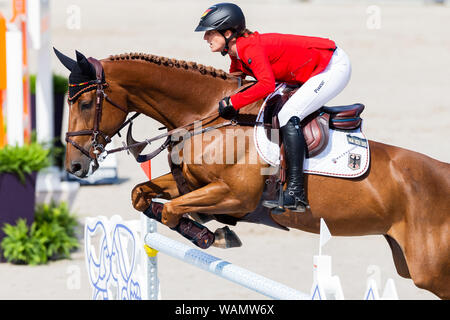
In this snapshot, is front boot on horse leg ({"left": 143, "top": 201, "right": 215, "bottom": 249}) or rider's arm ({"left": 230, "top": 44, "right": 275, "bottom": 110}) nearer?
rider's arm ({"left": 230, "top": 44, "right": 275, "bottom": 110})

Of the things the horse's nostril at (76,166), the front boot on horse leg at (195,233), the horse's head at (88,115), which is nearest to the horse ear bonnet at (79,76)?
the horse's head at (88,115)

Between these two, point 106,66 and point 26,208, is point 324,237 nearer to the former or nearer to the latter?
point 106,66

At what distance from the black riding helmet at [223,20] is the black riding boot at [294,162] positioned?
1.96ft

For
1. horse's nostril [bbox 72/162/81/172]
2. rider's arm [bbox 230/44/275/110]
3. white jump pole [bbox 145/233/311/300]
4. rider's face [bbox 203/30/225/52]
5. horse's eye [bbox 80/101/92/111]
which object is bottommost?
white jump pole [bbox 145/233/311/300]

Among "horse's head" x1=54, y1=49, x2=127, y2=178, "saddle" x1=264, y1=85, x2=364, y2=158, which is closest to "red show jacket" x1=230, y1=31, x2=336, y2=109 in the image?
"saddle" x1=264, y1=85, x2=364, y2=158

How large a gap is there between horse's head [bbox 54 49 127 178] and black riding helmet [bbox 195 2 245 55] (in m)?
0.65

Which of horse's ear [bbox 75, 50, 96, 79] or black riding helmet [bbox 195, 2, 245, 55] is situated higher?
black riding helmet [bbox 195, 2, 245, 55]

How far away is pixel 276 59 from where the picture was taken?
456cm

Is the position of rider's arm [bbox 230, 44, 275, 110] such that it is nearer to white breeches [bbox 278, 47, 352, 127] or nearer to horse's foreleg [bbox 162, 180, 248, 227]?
white breeches [bbox 278, 47, 352, 127]

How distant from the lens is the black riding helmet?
177 inches

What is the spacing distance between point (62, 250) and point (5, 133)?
4.60 ft

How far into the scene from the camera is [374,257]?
8641 mm

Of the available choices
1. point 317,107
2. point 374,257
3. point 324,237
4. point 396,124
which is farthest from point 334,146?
point 396,124

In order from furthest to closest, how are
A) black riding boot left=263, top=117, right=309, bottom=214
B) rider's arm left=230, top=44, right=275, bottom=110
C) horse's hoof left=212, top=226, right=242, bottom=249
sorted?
horse's hoof left=212, top=226, right=242, bottom=249 < black riding boot left=263, top=117, right=309, bottom=214 < rider's arm left=230, top=44, right=275, bottom=110
